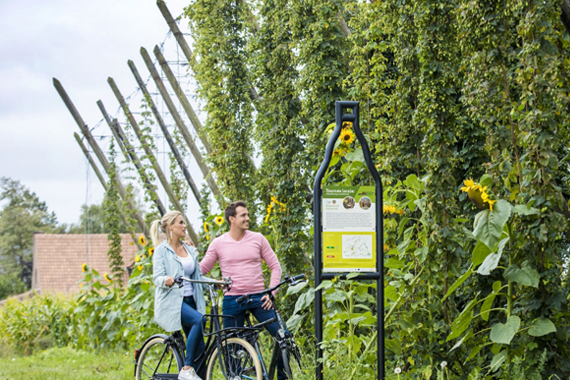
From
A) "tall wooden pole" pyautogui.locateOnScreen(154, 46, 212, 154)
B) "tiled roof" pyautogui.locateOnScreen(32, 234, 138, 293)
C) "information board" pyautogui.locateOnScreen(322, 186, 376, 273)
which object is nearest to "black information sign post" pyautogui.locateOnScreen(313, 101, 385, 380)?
"information board" pyautogui.locateOnScreen(322, 186, 376, 273)

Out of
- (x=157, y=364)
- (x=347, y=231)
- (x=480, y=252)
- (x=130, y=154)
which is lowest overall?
(x=157, y=364)

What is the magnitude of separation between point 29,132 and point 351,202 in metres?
12.0

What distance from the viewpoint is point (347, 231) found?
3189mm

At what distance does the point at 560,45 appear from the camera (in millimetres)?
3055

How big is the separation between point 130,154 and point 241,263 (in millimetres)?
6719

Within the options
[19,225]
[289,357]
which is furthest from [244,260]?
[19,225]

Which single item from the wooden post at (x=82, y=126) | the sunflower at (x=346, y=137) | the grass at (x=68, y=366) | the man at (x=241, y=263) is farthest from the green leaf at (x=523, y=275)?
the wooden post at (x=82, y=126)

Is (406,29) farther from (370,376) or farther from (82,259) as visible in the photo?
(82,259)

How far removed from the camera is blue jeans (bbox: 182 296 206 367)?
13.1ft

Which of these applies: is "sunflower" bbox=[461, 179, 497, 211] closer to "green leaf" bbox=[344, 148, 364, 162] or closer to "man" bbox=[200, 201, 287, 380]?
"green leaf" bbox=[344, 148, 364, 162]

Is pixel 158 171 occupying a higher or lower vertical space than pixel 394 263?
higher

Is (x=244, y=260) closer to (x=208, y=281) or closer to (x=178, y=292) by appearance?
(x=208, y=281)

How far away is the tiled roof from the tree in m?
12.4

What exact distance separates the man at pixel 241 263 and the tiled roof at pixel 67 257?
1669cm
